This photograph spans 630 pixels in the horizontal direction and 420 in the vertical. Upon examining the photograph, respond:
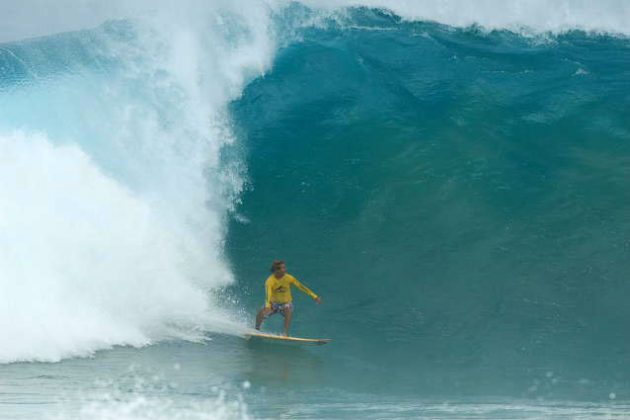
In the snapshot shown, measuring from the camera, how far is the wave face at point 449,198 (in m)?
9.93

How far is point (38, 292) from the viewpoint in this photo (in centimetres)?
1027

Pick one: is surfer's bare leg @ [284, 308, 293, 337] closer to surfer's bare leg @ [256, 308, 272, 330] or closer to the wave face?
surfer's bare leg @ [256, 308, 272, 330]

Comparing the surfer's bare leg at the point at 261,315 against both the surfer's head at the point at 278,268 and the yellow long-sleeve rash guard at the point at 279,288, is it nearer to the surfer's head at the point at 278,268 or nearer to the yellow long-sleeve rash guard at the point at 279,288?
the yellow long-sleeve rash guard at the point at 279,288

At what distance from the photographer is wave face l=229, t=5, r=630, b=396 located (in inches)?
391

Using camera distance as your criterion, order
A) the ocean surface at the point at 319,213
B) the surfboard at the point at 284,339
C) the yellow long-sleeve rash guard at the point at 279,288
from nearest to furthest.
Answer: the ocean surface at the point at 319,213, the surfboard at the point at 284,339, the yellow long-sleeve rash guard at the point at 279,288

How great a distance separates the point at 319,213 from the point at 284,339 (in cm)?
297

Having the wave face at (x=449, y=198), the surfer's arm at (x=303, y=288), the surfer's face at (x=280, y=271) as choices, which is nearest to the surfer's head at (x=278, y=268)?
the surfer's face at (x=280, y=271)

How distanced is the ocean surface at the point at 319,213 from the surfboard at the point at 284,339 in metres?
0.18

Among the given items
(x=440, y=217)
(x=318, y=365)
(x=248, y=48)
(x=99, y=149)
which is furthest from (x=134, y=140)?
(x=318, y=365)

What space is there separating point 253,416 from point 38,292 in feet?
13.4

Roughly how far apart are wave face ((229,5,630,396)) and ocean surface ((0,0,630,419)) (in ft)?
0.12

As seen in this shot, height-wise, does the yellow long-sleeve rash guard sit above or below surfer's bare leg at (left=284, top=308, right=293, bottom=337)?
above

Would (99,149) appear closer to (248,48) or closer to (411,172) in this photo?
(248,48)

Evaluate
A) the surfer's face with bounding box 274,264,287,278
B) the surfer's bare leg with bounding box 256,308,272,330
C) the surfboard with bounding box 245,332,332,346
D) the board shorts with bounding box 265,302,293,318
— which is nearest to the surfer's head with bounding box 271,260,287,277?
the surfer's face with bounding box 274,264,287,278
